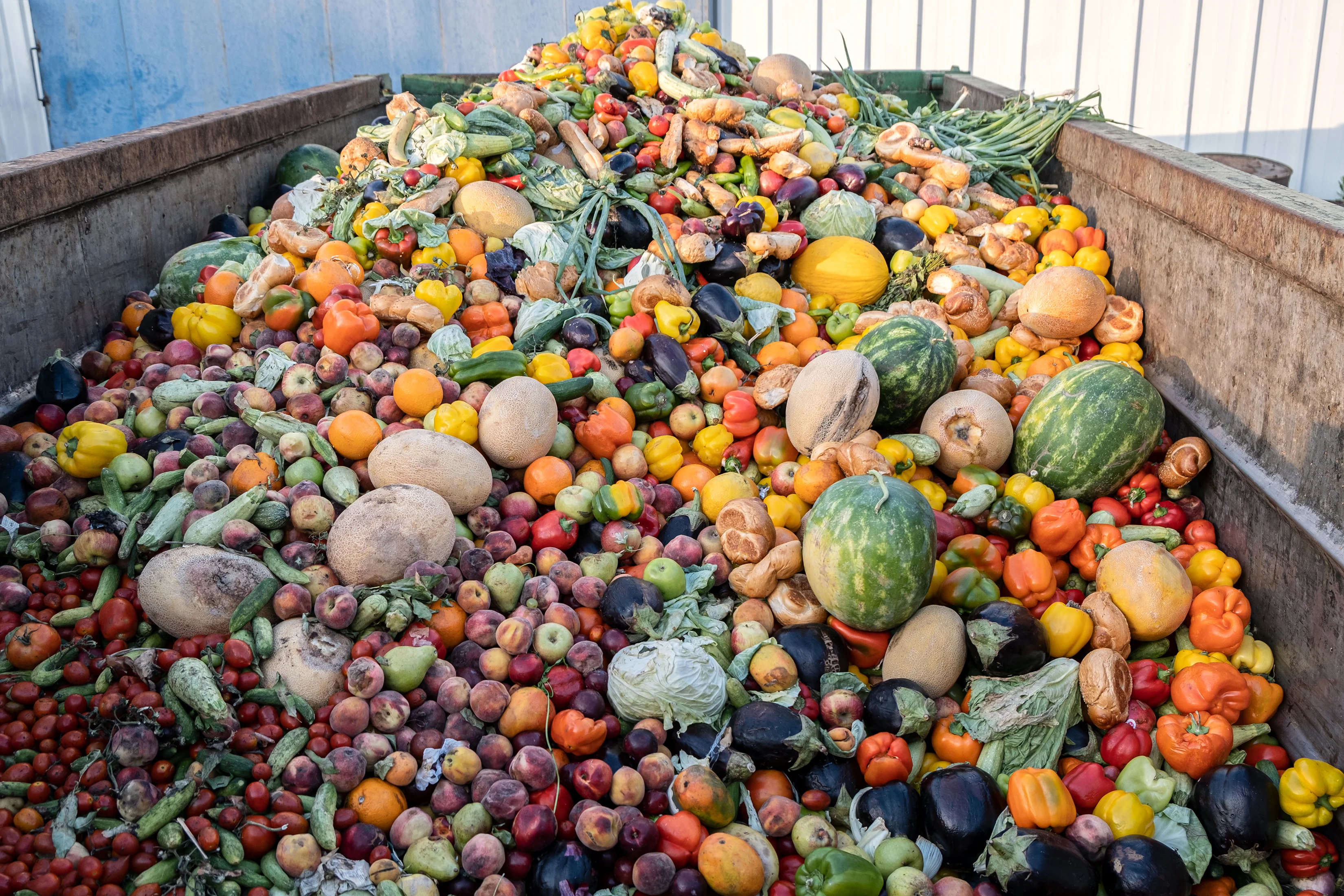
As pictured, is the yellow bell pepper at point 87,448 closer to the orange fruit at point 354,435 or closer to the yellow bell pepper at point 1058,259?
the orange fruit at point 354,435

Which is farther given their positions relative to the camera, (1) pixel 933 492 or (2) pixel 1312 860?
(1) pixel 933 492

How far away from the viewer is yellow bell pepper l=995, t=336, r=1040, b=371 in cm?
412

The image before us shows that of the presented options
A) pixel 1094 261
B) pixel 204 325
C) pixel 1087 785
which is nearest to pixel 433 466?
pixel 204 325

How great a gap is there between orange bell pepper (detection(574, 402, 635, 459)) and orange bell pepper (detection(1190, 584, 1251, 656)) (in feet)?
6.90

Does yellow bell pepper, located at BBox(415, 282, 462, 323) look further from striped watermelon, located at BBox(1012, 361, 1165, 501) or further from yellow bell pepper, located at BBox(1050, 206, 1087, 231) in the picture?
yellow bell pepper, located at BBox(1050, 206, 1087, 231)

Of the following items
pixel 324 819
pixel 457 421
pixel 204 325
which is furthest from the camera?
pixel 204 325

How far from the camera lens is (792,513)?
10.9ft

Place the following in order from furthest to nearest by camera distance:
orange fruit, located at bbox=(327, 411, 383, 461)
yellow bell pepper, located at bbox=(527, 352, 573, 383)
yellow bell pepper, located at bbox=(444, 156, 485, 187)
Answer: yellow bell pepper, located at bbox=(444, 156, 485, 187) → yellow bell pepper, located at bbox=(527, 352, 573, 383) → orange fruit, located at bbox=(327, 411, 383, 461)

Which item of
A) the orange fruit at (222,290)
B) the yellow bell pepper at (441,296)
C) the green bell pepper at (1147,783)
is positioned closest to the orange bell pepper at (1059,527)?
the green bell pepper at (1147,783)

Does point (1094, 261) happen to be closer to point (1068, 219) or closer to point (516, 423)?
point (1068, 219)

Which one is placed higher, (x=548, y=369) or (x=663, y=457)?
(x=548, y=369)

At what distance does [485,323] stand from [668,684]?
199 cm

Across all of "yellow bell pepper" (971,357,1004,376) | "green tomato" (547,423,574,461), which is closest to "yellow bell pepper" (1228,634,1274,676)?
"yellow bell pepper" (971,357,1004,376)

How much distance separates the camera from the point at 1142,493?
3428 millimetres
